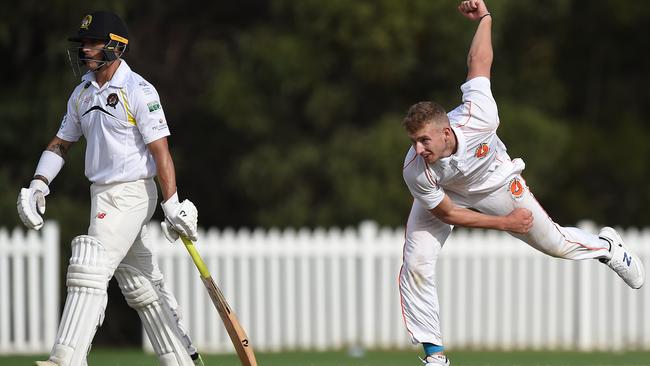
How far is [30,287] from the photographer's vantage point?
11562 millimetres

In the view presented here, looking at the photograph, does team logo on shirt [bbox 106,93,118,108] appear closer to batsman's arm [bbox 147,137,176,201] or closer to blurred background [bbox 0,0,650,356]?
batsman's arm [bbox 147,137,176,201]

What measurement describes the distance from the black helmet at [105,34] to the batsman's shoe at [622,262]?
9.56ft

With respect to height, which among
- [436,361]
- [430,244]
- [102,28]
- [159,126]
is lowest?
[436,361]

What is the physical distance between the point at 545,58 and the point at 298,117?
358 centimetres

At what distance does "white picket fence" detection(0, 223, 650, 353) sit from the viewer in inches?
465

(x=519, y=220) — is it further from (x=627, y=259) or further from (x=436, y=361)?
(x=627, y=259)

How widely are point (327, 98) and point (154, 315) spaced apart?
8566 millimetres

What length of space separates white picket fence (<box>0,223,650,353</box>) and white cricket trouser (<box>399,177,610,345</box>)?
493 cm

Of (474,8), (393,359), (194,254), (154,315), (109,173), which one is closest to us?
(109,173)

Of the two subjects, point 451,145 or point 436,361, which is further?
point 436,361

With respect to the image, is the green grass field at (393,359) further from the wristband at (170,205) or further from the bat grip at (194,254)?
the wristband at (170,205)

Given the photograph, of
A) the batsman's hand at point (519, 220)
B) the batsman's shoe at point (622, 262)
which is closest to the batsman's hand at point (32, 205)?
the batsman's hand at point (519, 220)

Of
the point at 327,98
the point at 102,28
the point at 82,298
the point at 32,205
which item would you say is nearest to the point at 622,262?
the point at 82,298

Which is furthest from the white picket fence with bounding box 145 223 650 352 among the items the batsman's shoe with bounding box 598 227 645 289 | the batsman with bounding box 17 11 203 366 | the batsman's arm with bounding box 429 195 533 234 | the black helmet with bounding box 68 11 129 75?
the black helmet with bounding box 68 11 129 75
